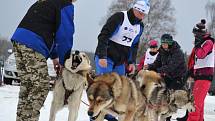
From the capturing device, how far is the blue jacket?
430cm

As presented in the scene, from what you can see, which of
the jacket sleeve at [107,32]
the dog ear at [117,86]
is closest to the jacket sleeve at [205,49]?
the jacket sleeve at [107,32]

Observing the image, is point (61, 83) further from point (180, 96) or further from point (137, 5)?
point (180, 96)

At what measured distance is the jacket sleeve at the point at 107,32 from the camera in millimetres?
5414

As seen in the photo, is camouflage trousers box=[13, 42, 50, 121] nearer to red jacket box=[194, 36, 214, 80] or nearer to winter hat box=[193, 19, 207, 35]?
red jacket box=[194, 36, 214, 80]

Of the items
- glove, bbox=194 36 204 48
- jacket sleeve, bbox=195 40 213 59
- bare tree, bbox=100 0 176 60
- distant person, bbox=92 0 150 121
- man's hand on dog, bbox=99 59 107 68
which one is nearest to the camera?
man's hand on dog, bbox=99 59 107 68

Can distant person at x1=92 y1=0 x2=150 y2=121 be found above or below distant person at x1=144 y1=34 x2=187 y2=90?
above

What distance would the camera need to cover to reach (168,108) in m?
6.69

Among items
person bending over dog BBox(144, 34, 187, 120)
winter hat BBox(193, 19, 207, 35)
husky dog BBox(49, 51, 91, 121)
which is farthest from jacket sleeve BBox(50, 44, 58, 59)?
winter hat BBox(193, 19, 207, 35)

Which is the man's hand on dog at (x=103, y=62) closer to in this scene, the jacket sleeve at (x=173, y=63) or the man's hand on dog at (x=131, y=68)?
the man's hand on dog at (x=131, y=68)

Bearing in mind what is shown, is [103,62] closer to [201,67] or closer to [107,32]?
[107,32]

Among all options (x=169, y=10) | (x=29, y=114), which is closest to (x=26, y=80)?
(x=29, y=114)

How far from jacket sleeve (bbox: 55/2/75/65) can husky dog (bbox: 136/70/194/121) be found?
1.55m

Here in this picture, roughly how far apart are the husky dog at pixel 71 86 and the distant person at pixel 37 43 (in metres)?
1.48

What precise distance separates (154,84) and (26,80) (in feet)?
7.51
